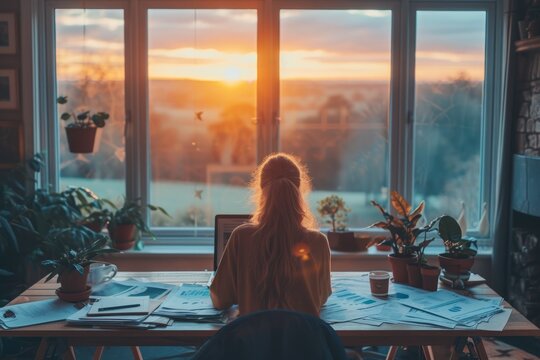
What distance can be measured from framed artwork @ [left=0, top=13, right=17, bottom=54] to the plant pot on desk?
1.32 m

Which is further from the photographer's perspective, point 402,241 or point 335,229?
point 335,229

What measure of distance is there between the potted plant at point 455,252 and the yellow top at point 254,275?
64cm

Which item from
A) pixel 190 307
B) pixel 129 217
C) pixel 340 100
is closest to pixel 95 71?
pixel 129 217

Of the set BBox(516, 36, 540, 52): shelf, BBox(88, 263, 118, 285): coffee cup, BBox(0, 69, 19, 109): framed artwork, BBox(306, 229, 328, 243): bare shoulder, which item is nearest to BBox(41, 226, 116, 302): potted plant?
BBox(88, 263, 118, 285): coffee cup

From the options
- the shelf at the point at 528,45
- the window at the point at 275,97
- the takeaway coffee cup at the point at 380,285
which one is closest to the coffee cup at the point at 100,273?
the takeaway coffee cup at the point at 380,285

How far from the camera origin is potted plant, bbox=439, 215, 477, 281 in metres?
2.66

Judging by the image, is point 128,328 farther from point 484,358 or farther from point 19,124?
point 19,124

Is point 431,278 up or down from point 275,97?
down

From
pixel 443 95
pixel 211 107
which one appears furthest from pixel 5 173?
pixel 443 95

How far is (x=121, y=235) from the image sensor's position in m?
4.11

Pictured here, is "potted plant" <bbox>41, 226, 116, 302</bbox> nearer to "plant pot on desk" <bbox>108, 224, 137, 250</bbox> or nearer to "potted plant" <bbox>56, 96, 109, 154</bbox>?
"plant pot on desk" <bbox>108, 224, 137, 250</bbox>

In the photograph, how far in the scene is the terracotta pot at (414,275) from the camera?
266 cm

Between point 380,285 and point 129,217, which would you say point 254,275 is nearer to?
point 380,285

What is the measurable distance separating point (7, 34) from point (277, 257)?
283cm
